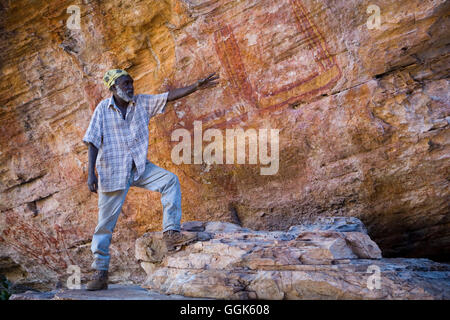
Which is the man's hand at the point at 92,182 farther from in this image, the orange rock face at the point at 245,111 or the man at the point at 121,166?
the orange rock face at the point at 245,111

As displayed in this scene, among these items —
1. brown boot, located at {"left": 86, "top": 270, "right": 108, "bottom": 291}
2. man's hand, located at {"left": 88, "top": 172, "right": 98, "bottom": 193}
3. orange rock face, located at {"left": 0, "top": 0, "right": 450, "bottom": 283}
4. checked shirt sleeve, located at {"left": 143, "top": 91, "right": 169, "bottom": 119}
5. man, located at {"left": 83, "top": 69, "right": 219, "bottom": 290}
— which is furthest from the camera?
orange rock face, located at {"left": 0, "top": 0, "right": 450, "bottom": 283}

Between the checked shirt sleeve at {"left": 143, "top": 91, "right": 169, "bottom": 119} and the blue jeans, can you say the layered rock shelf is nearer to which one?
the blue jeans

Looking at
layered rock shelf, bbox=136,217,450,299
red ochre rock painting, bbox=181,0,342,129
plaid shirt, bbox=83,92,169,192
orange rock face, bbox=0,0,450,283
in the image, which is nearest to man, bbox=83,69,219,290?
plaid shirt, bbox=83,92,169,192

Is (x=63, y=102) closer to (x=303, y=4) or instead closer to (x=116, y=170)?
(x=116, y=170)

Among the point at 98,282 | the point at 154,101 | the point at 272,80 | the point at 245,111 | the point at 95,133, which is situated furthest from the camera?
the point at 245,111

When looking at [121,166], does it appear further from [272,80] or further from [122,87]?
[272,80]

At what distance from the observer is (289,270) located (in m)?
3.23

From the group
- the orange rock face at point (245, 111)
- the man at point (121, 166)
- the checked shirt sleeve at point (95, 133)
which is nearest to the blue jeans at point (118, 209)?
the man at point (121, 166)

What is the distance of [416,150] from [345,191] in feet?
2.83

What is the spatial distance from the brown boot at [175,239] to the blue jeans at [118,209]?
45 mm

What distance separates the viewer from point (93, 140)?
Result: 12.3ft

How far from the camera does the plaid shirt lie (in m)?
3.69

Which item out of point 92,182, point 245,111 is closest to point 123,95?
point 92,182

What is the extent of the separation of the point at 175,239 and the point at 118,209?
0.58 m
